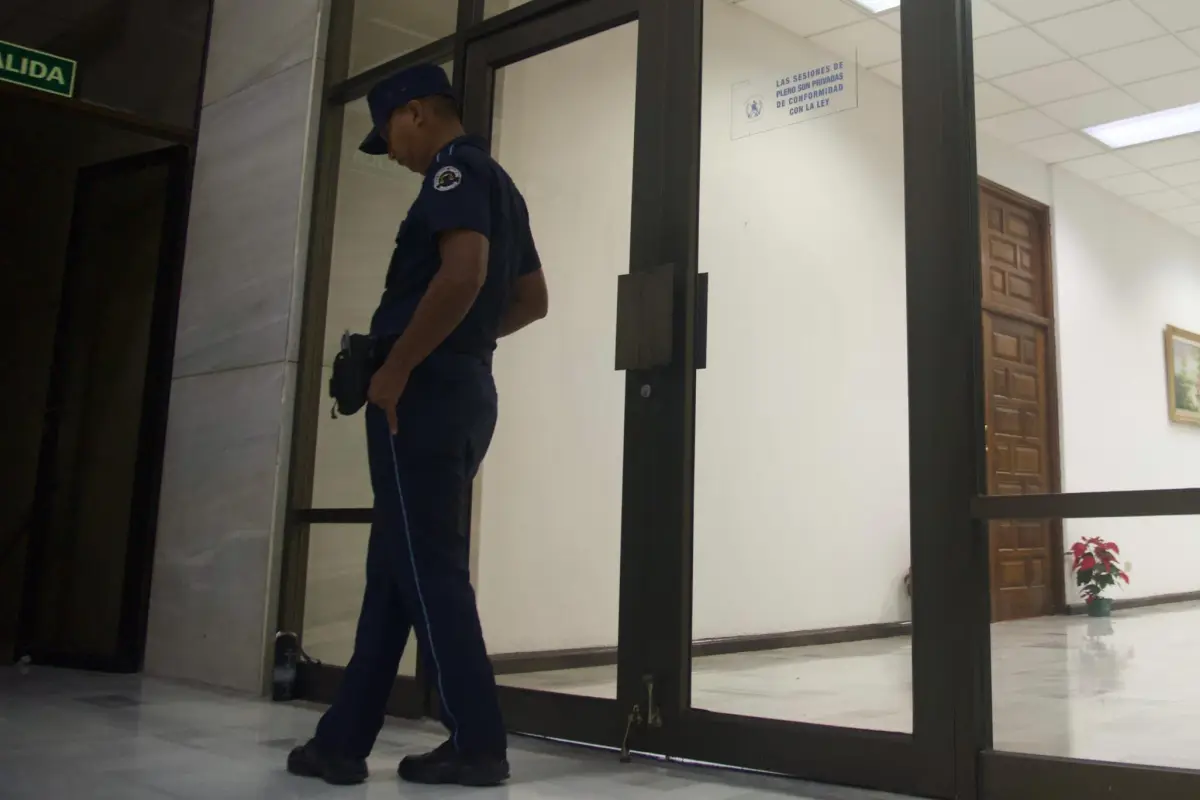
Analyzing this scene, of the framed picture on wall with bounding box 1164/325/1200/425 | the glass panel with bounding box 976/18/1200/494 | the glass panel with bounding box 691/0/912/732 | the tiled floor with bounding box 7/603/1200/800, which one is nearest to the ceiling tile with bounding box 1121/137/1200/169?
the glass panel with bounding box 976/18/1200/494

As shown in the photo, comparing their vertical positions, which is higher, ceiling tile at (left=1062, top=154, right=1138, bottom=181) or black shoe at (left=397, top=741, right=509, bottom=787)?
ceiling tile at (left=1062, top=154, right=1138, bottom=181)

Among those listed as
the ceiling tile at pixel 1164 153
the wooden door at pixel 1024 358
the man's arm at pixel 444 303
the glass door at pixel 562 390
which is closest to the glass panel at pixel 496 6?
the glass door at pixel 562 390

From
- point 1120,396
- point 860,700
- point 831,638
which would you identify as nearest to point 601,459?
point 860,700

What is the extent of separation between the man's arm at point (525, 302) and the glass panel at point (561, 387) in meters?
1.42

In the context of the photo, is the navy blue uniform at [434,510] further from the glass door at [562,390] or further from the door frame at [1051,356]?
the door frame at [1051,356]

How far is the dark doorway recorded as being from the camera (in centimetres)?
357

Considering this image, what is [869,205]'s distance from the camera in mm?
4758

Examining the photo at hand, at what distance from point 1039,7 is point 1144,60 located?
0.77 m

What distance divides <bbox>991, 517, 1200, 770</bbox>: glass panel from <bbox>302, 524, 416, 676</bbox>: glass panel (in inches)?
73.5

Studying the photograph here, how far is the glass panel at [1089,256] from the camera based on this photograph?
4.41 meters

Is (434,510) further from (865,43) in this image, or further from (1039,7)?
(1039,7)

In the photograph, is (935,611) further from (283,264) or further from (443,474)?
(283,264)

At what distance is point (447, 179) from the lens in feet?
6.15

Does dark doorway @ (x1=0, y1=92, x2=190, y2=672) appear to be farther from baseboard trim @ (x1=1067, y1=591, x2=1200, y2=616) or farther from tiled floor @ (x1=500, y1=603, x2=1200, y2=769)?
baseboard trim @ (x1=1067, y1=591, x2=1200, y2=616)
